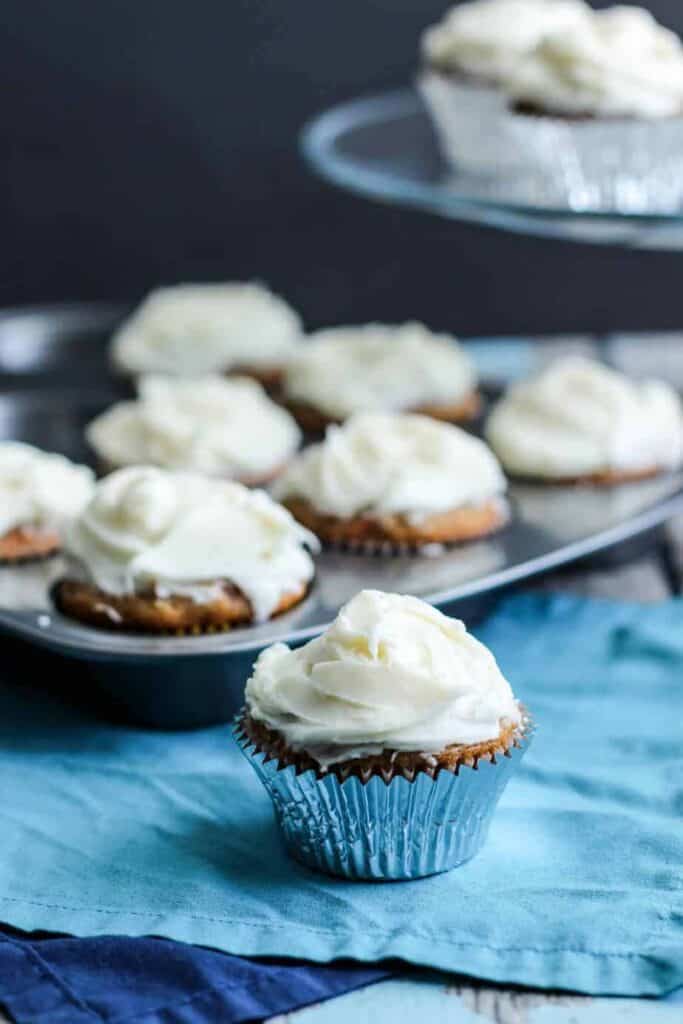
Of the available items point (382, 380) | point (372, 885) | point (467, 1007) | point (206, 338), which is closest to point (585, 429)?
point (382, 380)

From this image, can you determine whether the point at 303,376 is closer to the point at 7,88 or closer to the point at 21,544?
the point at 21,544

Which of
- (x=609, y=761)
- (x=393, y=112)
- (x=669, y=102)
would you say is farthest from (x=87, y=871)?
(x=393, y=112)

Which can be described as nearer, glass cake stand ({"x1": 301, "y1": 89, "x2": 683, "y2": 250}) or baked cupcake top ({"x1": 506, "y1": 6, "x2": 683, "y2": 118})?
glass cake stand ({"x1": 301, "y1": 89, "x2": 683, "y2": 250})

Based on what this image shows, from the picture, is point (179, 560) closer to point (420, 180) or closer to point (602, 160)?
point (420, 180)

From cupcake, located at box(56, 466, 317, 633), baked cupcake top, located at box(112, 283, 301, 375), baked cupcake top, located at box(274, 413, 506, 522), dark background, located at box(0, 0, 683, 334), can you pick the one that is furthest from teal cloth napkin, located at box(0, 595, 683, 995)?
dark background, located at box(0, 0, 683, 334)

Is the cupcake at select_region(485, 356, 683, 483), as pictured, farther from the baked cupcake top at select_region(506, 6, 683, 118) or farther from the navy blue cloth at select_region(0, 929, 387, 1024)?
the navy blue cloth at select_region(0, 929, 387, 1024)
